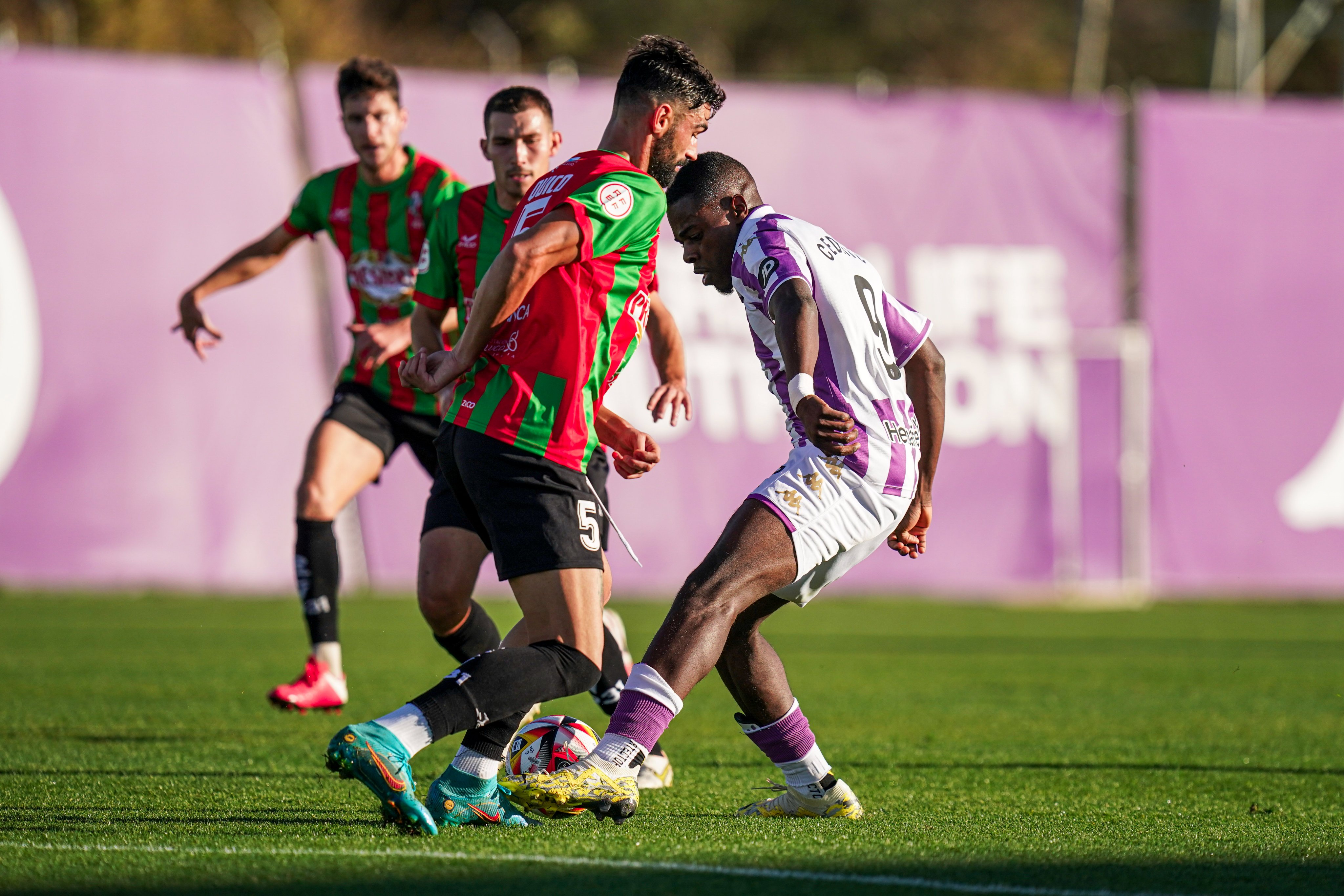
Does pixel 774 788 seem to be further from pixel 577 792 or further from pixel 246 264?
pixel 246 264

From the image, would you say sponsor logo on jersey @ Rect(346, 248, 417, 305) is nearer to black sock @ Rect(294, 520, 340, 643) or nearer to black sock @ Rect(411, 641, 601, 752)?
black sock @ Rect(294, 520, 340, 643)

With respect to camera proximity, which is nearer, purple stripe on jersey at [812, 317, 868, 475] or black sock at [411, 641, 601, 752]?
black sock at [411, 641, 601, 752]

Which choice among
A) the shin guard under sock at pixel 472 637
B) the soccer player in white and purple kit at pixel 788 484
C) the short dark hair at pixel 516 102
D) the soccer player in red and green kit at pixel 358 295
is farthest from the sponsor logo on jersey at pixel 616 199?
the soccer player in red and green kit at pixel 358 295

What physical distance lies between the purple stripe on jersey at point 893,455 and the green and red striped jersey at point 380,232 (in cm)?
278

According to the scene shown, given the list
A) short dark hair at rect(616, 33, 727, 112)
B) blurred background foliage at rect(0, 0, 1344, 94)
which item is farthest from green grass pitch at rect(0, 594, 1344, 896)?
blurred background foliage at rect(0, 0, 1344, 94)

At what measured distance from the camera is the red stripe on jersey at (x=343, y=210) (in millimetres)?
7086

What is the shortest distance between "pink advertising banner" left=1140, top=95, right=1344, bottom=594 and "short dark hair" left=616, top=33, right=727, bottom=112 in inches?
453

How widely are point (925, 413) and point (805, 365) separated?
64 cm

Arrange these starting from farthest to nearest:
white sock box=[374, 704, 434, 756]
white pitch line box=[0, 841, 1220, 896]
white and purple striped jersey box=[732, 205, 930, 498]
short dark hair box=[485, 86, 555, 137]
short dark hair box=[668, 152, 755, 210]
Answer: short dark hair box=[485, 86, 555, 137]
short dark hair box=[668, 152, 755, 210]
white and purple striped jersey box=[732, 205, 930, 498]
white sock box=[374, 704, 434, 756]
white pitch line box=[0, 841, 1220, 896]

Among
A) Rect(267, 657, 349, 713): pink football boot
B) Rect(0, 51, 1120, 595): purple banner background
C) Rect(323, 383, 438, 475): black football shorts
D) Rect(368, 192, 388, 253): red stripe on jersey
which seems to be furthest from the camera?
Rect(0, 51, 1120, 595): purple banner background

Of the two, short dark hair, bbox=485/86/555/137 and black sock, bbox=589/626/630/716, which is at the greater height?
short dark hair, bbox=485/86/555/137

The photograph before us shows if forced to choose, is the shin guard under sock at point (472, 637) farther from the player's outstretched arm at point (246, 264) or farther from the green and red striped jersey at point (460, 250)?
the player's outstretched arm at point (246, 264)

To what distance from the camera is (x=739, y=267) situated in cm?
457

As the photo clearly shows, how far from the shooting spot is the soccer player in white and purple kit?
423cm
